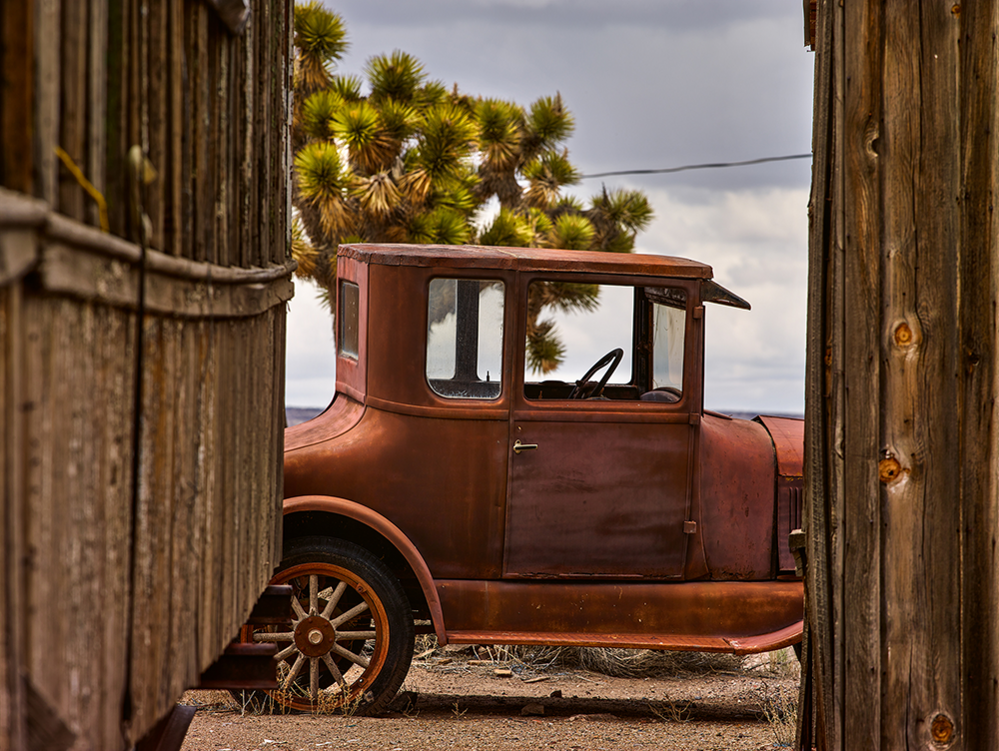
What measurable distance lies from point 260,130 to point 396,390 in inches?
95.5

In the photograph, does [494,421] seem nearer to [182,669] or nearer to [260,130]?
[260,130]

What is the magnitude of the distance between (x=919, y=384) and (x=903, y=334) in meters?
0.15

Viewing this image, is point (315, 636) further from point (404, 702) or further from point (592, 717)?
point (592, 717)

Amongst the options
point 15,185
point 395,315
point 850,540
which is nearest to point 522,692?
point 395,315

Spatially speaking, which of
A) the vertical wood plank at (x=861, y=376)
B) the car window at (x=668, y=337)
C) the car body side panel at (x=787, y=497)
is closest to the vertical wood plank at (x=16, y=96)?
the vertical wood plank at (x=861, y=376)

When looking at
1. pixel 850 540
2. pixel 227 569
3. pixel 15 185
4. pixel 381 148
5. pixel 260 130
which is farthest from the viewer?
pixel 381 148

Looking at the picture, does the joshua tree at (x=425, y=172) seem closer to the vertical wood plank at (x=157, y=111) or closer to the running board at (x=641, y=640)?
the running board at (x=641, y=640)

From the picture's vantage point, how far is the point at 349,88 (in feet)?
50.2

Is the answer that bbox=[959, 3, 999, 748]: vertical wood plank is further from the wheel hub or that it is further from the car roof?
the wheel hub

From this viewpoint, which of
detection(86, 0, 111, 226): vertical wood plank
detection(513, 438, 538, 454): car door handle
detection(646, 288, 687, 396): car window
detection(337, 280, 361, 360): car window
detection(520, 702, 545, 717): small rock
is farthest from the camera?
detection(337, 280, 361, 360): car window

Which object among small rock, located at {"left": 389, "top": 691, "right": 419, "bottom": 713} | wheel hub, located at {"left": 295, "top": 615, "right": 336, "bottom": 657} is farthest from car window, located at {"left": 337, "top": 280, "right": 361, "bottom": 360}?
small rock, located at {"left": 389, "top": 691, "right": 419, "bottom": 713}

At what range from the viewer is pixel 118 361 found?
5.66 ft

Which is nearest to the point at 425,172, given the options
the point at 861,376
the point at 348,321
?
the point at 348,321

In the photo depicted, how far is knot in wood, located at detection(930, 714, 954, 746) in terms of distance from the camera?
2879 millimetres
